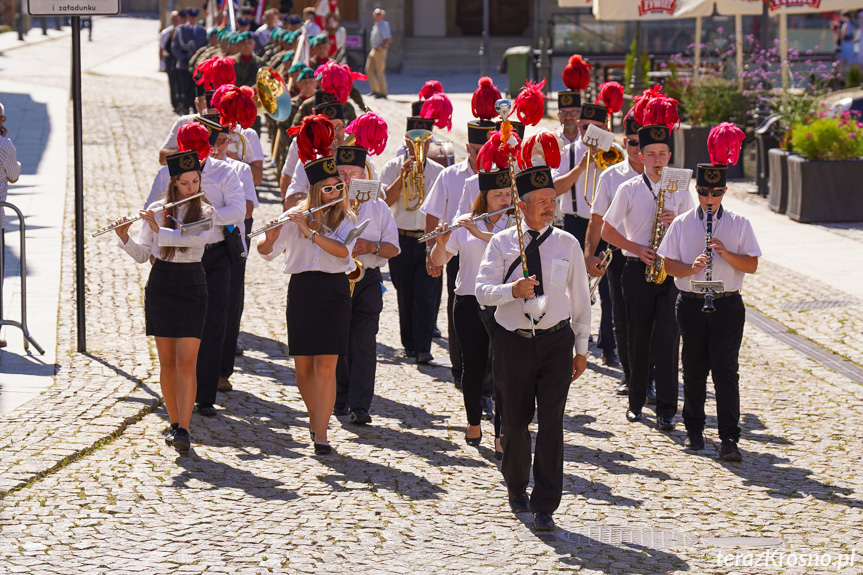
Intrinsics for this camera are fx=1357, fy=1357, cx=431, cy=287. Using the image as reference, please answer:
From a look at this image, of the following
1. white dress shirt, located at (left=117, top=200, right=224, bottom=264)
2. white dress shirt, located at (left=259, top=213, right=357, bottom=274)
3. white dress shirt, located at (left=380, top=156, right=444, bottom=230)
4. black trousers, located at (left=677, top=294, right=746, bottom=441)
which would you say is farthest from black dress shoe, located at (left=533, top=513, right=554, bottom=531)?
white dress shirt, located at (left=380, top=156, right=444, bottom=230)

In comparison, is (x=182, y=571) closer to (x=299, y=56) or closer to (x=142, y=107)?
(x=299, y=56)

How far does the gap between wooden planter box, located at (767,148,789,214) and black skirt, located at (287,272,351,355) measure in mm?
→ 10259

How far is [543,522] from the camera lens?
6.86m

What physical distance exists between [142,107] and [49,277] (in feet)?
54.9

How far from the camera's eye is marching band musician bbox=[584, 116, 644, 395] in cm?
943

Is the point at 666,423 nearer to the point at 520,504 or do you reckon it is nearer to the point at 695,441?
the point at 695,441

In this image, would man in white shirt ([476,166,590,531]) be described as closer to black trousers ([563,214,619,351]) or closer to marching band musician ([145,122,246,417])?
marching band musician ([145,122,246,417])

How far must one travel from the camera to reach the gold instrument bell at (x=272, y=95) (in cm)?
1228

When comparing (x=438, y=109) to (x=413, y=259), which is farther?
(x=413, y=259)

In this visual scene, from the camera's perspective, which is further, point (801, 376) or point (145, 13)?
point (145, 13)

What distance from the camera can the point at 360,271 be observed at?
8750 millimetres

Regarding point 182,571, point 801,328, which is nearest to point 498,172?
point 182,571

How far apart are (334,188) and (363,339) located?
131 cm

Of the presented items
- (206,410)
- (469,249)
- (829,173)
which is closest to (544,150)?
(469,249)
